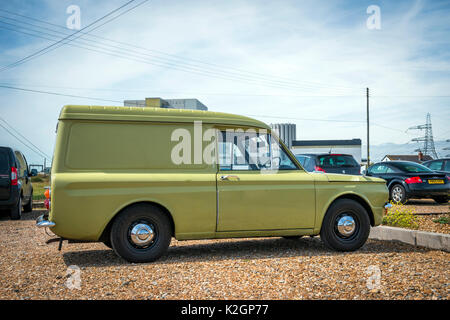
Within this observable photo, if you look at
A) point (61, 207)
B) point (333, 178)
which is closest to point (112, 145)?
point (61, 207)

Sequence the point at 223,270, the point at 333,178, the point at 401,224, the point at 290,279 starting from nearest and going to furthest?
the point at 290,279
the point at 223,270
the point at 333,178
the point at 401,224

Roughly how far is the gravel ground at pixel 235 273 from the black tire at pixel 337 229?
0.18 meters

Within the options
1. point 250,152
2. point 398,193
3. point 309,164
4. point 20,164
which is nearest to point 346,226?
point 250,152

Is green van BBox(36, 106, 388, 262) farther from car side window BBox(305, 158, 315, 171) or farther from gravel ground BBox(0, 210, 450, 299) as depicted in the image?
car side window BBox(305, 158, 315, 171)

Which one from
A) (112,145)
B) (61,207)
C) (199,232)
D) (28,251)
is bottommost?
(28,251)

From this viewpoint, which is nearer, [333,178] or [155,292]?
[155,292]

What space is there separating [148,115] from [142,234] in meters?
1.59

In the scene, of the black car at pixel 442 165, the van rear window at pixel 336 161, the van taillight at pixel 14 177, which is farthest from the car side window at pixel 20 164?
the black car at pixel 442 165

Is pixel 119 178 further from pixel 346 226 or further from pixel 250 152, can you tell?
pixel 346 226

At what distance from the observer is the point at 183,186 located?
5.82 m

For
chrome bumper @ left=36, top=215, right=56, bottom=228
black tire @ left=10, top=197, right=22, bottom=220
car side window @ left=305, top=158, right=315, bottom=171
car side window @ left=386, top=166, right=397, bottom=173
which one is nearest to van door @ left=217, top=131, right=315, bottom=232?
chrome bumper @ left=36, top=215, right=56, bottom=228

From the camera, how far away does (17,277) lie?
492cm
